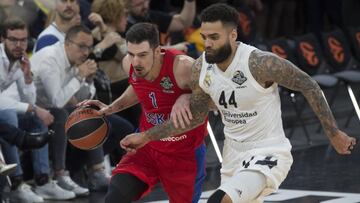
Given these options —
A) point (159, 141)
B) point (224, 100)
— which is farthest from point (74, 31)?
point (224, 100)

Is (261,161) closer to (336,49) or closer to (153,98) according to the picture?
(153,98)

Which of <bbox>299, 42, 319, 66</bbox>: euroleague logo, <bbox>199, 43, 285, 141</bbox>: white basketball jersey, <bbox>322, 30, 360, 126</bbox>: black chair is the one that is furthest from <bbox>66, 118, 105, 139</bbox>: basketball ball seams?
<bbox>322, 30, 360, 126</bbox>: black chair

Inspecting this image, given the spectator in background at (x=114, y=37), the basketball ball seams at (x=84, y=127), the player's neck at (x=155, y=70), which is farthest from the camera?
the spectator in background at (x=114, y=37)

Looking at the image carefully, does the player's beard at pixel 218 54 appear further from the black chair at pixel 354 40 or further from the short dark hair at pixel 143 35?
the black chair at pixel 354 40

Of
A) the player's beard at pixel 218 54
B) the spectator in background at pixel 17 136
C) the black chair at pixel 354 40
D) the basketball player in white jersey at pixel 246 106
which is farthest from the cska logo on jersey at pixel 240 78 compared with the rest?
the black chair at pixel 354 40

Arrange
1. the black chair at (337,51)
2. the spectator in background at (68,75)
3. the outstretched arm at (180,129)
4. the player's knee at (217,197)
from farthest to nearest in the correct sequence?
the black chair at (337,51) < the spectator in background at (68,75) < the outstretched arm at (180,129) < the player's knee at (217,197)

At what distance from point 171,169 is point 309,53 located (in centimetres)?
584

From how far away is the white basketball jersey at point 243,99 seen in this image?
6.83 m

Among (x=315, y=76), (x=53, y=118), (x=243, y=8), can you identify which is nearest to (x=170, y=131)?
(x=53, y=118)

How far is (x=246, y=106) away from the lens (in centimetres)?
686

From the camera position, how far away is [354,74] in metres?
12.7

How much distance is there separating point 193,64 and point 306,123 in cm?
622

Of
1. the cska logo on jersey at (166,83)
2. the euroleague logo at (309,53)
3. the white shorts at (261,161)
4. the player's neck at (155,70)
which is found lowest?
the euroleague logo at (309,53)

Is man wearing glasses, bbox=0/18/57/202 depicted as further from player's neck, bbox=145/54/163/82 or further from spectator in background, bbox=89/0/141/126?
player's neck, bbox=145/54/163/82
